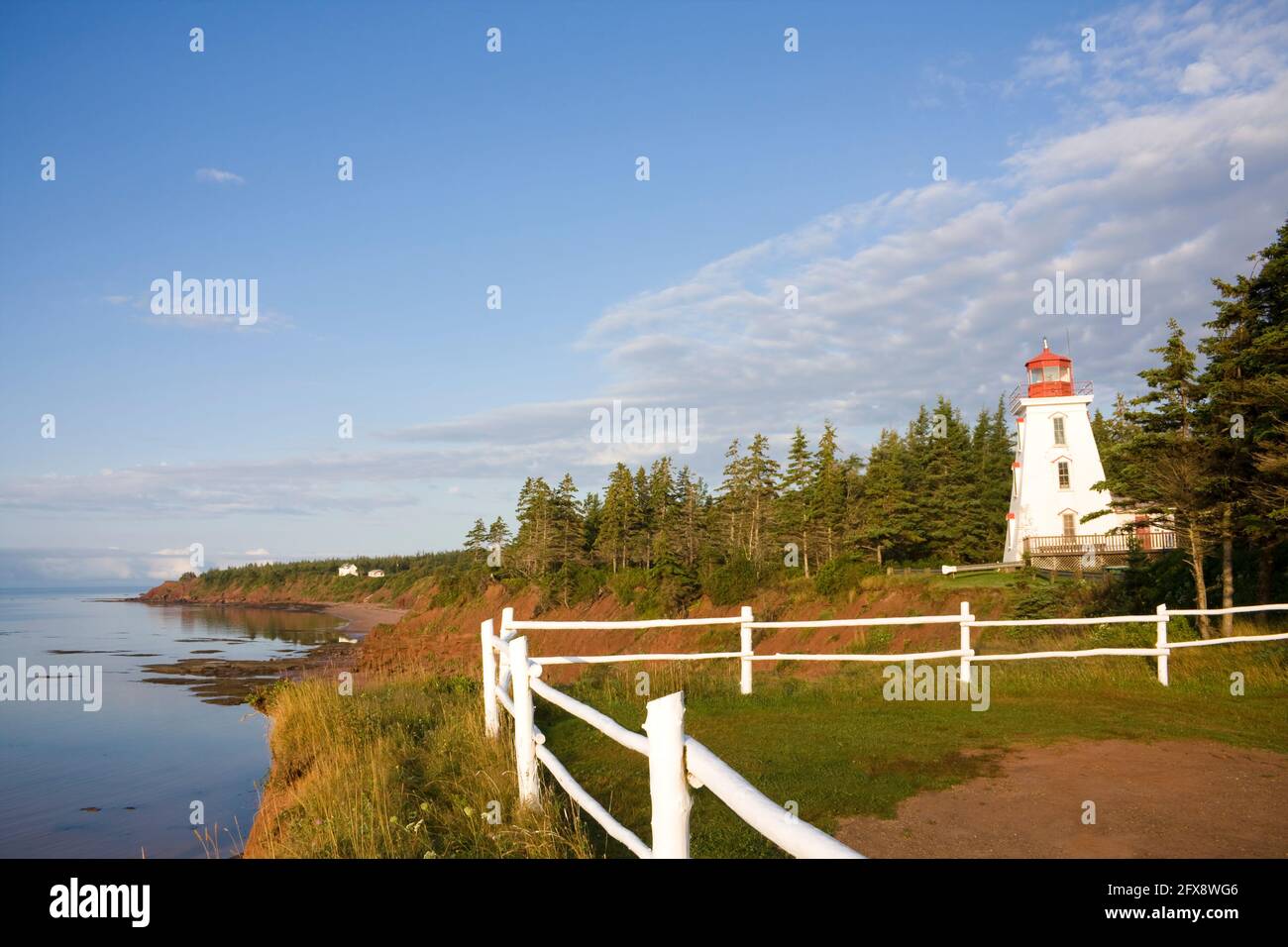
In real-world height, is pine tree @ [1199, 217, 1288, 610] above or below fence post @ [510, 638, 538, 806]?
above

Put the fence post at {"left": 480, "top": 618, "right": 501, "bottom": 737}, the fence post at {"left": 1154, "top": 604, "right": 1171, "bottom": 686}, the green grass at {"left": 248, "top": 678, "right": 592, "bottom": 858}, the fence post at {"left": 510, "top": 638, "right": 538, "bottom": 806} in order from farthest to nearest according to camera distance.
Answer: the fence post at {"left": 1154, "top": 604, "right": 1171, "bottom": 686}, the fence post at {"left": 480, "top": 618, "right": 501, "bottom": 737}, the fence post at {"left": 510, "top": 638, "right": 538, "bottom": 806}, the green grass at {"left": 248, "top": 678, "right": 592, "bottom": 858}

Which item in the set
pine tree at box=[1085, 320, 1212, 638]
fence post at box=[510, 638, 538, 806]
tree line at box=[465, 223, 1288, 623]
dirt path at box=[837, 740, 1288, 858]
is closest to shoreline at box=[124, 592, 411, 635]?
tree line at box=[465, 223, 1288, 623]

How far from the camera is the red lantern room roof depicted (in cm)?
4131

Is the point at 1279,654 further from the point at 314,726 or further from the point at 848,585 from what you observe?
the point at 848,585

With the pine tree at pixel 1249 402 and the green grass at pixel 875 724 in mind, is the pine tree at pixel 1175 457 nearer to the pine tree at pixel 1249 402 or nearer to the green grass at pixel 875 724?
the pine tree at pixel 1249 402

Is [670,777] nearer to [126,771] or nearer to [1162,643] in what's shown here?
[1162,643]

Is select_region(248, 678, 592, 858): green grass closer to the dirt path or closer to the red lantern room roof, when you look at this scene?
the dirt path

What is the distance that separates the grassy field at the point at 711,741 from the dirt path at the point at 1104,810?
0.41m

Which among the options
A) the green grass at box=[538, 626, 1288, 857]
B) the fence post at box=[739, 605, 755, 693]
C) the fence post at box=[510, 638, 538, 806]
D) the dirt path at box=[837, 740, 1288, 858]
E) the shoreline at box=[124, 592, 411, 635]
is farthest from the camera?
the shoreline at box=[124, 592, 411, 635]

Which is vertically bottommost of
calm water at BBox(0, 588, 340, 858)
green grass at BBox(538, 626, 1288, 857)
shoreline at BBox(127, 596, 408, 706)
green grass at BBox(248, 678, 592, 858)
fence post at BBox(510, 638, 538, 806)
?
shoreline at BBox(127, 596, 408, 706)

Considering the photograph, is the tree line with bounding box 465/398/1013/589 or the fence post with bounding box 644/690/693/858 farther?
the tree line with bounding box 465/398/1013/589

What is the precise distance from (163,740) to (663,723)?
20477 millimetres

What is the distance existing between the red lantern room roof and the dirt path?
36309 millimetres
